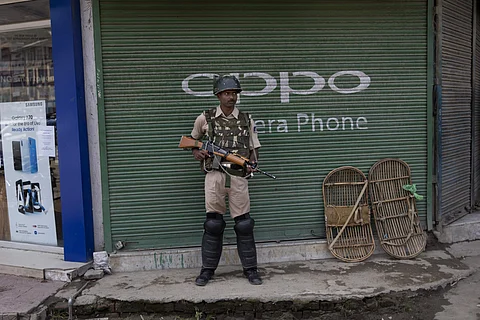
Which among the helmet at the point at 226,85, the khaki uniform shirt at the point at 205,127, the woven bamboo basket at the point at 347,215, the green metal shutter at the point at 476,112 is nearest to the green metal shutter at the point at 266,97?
the woven bamboo basket at the point at 347,215

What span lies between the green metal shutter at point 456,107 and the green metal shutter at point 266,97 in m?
0.41

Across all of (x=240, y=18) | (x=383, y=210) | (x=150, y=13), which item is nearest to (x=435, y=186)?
(x=383, y=210)

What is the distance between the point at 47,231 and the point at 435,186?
15.7 feet

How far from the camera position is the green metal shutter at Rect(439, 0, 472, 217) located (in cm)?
579

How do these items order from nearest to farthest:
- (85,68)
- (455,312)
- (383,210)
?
1. (455,312)
2. (85,68)
3. (383,210)

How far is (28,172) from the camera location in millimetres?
5535

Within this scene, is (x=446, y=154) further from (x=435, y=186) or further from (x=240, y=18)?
(x=240, y=18)

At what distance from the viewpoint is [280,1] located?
520 cm

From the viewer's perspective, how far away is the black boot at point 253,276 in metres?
4.51

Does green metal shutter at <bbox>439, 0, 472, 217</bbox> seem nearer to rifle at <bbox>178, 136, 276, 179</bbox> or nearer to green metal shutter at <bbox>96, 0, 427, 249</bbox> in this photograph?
green metal shutter at <bbox>96, 0, 427, 249</bbox>

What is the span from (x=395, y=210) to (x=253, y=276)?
1.98 meters

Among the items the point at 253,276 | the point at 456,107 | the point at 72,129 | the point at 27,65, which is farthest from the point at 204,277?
the point at 456,107

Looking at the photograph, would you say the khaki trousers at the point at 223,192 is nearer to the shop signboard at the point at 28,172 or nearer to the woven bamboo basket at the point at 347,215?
the woven bamboo basket at the point at 347,215

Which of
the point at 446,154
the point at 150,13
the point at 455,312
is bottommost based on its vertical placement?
the point at 455,312
